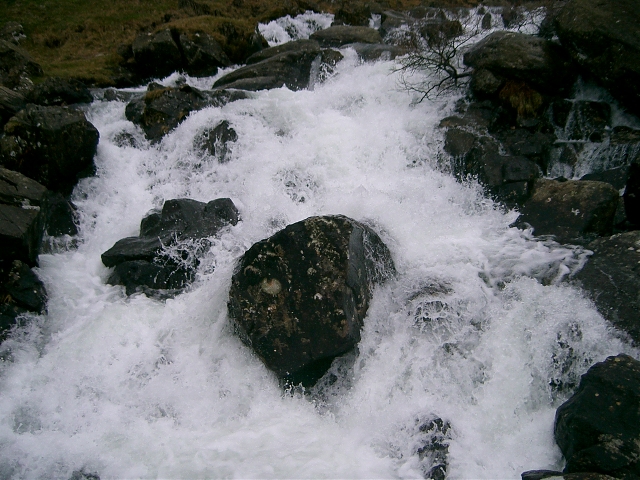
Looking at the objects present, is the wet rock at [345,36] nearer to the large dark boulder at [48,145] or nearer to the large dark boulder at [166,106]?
the large dark boulder at [166,106]

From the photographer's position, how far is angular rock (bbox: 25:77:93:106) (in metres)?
11.5

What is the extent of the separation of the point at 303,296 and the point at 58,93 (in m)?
9.92

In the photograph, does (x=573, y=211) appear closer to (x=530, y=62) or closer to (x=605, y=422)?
(x=605, y=422)

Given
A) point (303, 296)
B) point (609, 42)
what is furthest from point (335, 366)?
point (609, 42)

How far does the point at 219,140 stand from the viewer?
406 inches

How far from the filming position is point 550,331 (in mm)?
5750

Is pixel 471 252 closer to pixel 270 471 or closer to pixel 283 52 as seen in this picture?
pixel 270 471

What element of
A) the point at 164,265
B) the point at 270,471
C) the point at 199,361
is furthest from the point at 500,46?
the point at 270,471

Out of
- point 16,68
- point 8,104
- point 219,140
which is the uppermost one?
point 8,104

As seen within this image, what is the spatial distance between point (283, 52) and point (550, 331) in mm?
12546

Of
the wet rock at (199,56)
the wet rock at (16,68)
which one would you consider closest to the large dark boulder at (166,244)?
the wet rock at (16,68)

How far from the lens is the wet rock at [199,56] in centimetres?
1545

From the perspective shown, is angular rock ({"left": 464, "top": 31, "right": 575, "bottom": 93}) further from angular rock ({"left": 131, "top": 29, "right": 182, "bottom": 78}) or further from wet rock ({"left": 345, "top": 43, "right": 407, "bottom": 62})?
angular rock ({"left": 131, "top": 29, "right": 182, "bottom": 78})

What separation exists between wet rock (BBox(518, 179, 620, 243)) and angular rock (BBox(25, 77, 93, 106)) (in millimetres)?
11289
